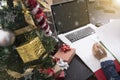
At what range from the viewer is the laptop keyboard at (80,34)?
128 centimetres

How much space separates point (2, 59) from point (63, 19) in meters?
0.64

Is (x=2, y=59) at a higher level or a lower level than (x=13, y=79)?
higher

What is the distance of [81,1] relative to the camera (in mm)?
1372

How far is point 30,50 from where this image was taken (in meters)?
0.74

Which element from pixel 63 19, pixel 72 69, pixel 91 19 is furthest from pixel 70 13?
pixel 72 69

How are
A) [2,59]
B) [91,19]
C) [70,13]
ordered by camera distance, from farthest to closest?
1. [91,19]
2. [70,13]
3. [2,59]

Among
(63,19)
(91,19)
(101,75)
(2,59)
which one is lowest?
(101,75)

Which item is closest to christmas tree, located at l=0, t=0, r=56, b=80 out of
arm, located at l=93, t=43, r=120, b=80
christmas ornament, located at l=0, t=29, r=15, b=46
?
christmas ornament, located at l=0, t=29, r=15, b=46

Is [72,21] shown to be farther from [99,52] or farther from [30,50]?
[30,50]

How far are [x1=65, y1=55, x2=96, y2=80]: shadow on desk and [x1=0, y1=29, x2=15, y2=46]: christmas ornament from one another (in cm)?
43

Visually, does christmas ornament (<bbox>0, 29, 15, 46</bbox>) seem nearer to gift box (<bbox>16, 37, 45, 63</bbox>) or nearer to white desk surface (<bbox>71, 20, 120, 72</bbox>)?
gift box (<bbox>16, 37, 45, 63</bbox>)

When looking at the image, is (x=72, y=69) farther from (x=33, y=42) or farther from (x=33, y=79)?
(x=33, y=42)

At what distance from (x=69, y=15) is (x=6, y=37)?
0.70 meters

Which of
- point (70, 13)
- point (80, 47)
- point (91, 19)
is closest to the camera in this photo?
point (80, 47)
